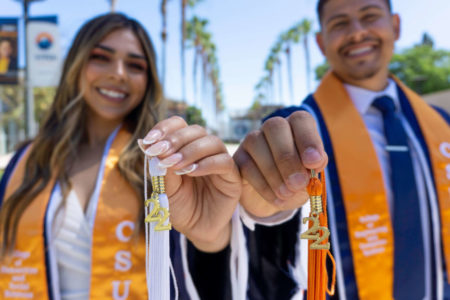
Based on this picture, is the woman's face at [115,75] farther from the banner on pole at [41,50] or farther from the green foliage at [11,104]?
the green foliage at [11,104]

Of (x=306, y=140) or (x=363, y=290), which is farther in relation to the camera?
(x=363, y=290)

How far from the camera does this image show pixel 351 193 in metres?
1.43

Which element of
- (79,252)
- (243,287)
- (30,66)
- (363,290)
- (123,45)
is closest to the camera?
(243,287)

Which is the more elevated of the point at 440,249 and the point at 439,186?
the point at 439,186

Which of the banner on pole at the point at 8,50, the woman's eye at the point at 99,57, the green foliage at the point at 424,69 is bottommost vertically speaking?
the woman's eye at the point at 99,57

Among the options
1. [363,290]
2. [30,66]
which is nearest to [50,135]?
[363,290]

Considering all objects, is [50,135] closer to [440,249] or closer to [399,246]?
[399,246]

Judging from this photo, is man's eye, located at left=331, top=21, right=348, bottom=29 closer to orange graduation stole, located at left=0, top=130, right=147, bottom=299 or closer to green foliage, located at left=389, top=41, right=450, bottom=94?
orange graduation stole, located at left=0, top=130, right=147, bottom=299

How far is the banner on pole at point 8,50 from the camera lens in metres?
10.0

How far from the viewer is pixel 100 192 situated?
154cm

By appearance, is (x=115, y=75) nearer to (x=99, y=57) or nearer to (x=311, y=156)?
(x=99, y=57)

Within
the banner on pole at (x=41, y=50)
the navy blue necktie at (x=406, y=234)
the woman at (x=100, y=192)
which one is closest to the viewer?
the woman at (x=100, y=192)

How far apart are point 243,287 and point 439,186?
3.43 feet

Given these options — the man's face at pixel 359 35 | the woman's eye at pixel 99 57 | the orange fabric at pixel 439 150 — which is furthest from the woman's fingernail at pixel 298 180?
the woman's eye at pixel 99 57
